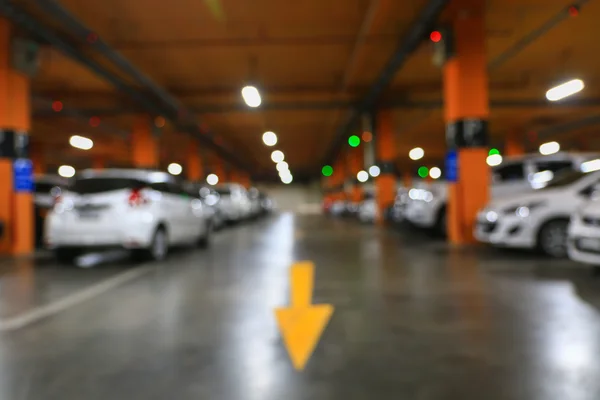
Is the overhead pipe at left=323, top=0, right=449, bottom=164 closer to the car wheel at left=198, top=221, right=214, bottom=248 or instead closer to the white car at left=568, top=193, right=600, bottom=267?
the white car at left=568, top=193, right=600, bottom=267

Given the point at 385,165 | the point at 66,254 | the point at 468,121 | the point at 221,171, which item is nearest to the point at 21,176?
the point at 66,254

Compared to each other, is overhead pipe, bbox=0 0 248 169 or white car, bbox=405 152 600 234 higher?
overhead pipe, bbox=0 0 248 169

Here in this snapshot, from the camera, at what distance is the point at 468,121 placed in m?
12.3

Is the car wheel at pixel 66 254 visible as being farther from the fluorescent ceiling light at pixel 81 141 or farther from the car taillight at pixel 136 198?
the fluorescent ceiling light at pixel 81 141

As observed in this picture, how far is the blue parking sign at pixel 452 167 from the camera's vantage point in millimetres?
12508

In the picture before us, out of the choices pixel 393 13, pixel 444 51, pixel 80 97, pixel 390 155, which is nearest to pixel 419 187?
pixel 444 51

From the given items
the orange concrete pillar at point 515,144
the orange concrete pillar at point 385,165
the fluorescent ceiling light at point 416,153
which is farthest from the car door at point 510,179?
the fluorescent ceiling light at point 416,153

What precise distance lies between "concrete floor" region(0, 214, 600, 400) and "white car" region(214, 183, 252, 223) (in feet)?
48.4

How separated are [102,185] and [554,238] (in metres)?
8.57

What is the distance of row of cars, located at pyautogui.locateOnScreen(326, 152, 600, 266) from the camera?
7.14m

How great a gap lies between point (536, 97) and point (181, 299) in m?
19.9

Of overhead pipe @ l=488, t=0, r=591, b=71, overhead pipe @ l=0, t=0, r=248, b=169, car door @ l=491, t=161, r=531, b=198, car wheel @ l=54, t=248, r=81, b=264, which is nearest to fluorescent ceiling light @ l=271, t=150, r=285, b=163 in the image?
overhead pipe @ l=0, t=0, r=248, b=169

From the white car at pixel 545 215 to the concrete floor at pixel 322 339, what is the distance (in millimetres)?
964

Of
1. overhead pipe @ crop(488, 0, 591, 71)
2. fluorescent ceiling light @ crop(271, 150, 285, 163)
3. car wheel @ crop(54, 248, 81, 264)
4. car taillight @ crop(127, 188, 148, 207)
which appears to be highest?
fluorescent ceiling light @ crop(271, 150, 285, 163)
